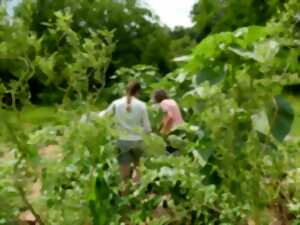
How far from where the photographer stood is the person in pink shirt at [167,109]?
22.9 feet

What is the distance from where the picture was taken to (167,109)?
7.20m

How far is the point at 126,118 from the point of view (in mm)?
6344

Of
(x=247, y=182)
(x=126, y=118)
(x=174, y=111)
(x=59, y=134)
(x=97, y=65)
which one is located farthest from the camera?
(x=174, y=111)

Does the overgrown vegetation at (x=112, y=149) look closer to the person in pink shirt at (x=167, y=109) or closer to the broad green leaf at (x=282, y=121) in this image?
the broad green leaf at (x=282, y=121)

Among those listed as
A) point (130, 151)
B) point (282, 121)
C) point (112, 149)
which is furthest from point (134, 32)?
point (112, 149)

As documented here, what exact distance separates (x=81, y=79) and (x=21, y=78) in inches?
9.1

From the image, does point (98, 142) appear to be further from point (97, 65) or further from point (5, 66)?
point (5, 66)

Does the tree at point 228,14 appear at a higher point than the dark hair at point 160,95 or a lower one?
higher

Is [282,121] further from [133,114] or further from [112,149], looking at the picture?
[133,114]

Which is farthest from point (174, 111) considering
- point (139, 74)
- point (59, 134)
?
point (59, 134)

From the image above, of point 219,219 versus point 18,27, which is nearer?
point 18,27

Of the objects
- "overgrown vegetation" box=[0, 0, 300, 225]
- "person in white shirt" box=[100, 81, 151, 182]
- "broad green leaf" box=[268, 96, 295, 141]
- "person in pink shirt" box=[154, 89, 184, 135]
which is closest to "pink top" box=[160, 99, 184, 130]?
"person in pink shirt" box=[154, 89, 184, 135]

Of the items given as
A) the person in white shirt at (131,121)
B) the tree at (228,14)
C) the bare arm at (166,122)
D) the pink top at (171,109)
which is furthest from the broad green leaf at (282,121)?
the tree at (228,14)

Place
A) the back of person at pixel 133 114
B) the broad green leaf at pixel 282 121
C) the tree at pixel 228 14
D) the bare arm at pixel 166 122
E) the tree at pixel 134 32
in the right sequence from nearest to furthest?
1. the broad green leaf at pixel 282 121
2. the back of person at pixel 133 114
3. the bare arm at pixel 166 122
4. the tree at pixel 134 32
5. the tree at pixel 228 14
